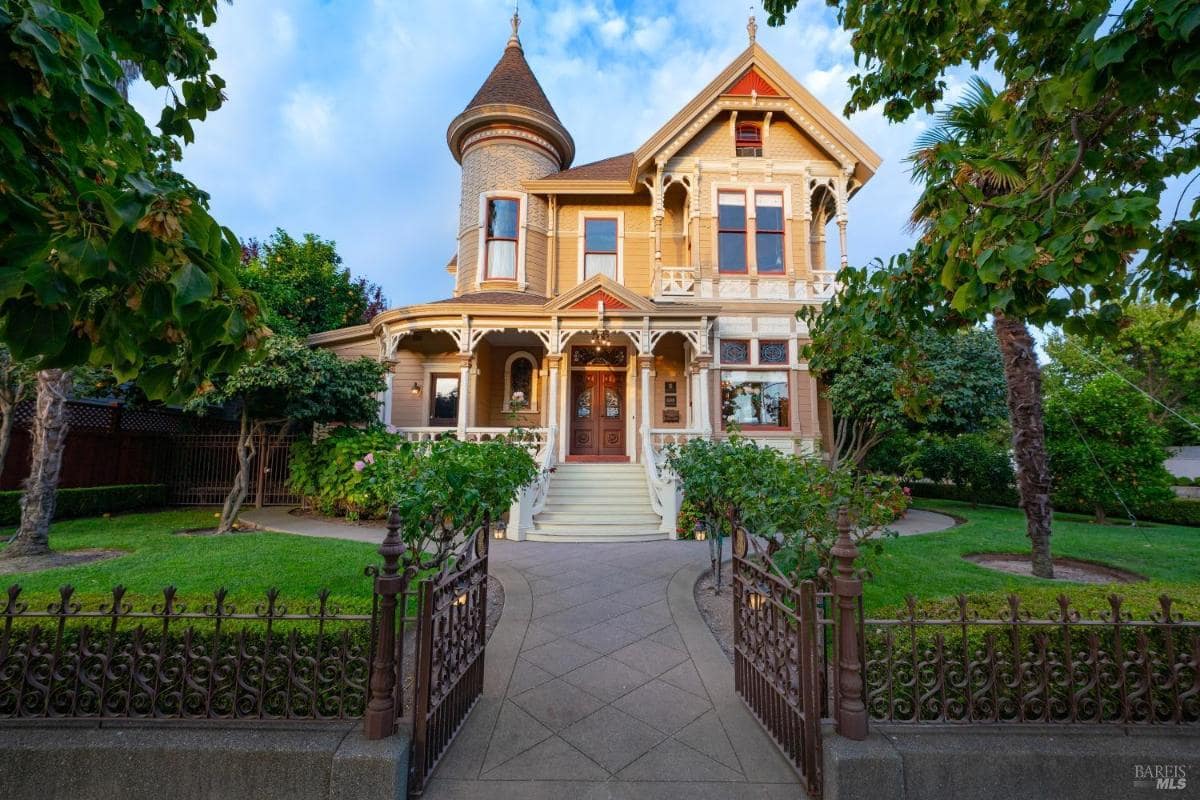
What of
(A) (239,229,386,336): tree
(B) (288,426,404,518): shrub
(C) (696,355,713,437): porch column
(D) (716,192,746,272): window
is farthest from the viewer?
(A) (239,229,386,336): tree

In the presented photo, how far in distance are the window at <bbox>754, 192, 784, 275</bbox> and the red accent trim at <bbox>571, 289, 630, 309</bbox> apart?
14.5 ft

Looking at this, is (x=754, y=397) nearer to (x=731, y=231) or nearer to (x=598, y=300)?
(x=731, y=231)

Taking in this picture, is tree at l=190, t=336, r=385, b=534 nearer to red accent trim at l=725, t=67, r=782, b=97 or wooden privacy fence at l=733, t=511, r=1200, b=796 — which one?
wooden privacy fence at l=733, t=511, r=1200, b=796

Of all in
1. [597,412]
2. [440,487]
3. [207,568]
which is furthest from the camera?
[597,412]

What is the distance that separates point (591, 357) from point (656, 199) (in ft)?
15.9

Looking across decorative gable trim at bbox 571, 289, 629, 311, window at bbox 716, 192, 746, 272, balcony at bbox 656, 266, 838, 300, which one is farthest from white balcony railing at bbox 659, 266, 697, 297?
decorative gable trim at bbox 571, 289, 629, 311

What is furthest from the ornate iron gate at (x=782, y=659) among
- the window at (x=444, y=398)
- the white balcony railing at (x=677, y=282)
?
the window at (x=444, y=398)

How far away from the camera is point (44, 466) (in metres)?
7.20

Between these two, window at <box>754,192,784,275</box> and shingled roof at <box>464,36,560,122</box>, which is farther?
shingled roof at <box>464,36,560,122</box>

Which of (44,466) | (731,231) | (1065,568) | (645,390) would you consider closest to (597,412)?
(645,390)

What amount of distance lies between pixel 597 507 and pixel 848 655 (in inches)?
307

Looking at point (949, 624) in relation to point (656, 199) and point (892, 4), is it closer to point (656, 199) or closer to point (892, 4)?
point (892, 4)

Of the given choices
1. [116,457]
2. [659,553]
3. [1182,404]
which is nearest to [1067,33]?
[659,553]
